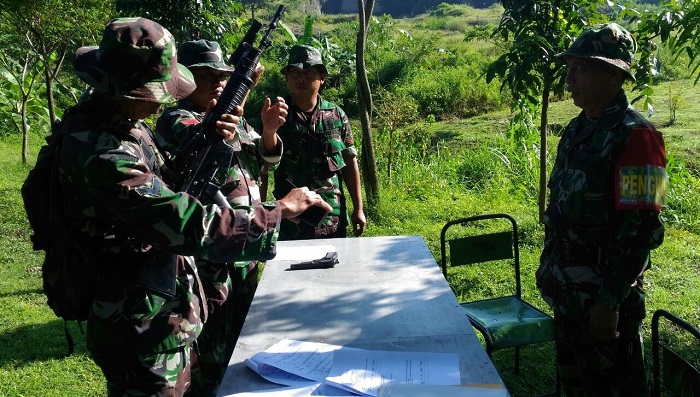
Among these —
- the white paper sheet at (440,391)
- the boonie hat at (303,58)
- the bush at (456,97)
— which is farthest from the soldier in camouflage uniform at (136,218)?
the bush at (456,97)

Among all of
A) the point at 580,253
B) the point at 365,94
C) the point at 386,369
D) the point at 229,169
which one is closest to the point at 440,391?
the point at 386,369

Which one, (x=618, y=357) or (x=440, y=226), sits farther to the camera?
(x=440, y=226)

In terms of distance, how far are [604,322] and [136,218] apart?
1.69 m

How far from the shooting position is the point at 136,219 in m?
1.83

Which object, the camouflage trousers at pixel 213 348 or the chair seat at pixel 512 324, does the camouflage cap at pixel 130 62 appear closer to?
the camouflage trousers at pixel 213 348

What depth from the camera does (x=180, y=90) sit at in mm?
2012

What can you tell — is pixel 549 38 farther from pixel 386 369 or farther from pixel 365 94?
pixel 386 369

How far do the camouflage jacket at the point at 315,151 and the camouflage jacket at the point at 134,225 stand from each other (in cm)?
178

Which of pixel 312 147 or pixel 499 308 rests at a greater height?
pixel 312 147

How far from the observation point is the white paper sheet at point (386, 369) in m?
1.90

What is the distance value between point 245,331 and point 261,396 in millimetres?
517

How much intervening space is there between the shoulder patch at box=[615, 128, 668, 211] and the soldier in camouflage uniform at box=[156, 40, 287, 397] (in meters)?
1.42

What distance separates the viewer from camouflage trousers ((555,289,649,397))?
2.54 m

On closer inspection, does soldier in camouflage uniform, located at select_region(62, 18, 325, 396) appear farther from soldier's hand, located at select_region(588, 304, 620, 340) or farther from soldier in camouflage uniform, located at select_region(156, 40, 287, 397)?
soldier's hand, located at select_region(588, 304, 620, 340)
